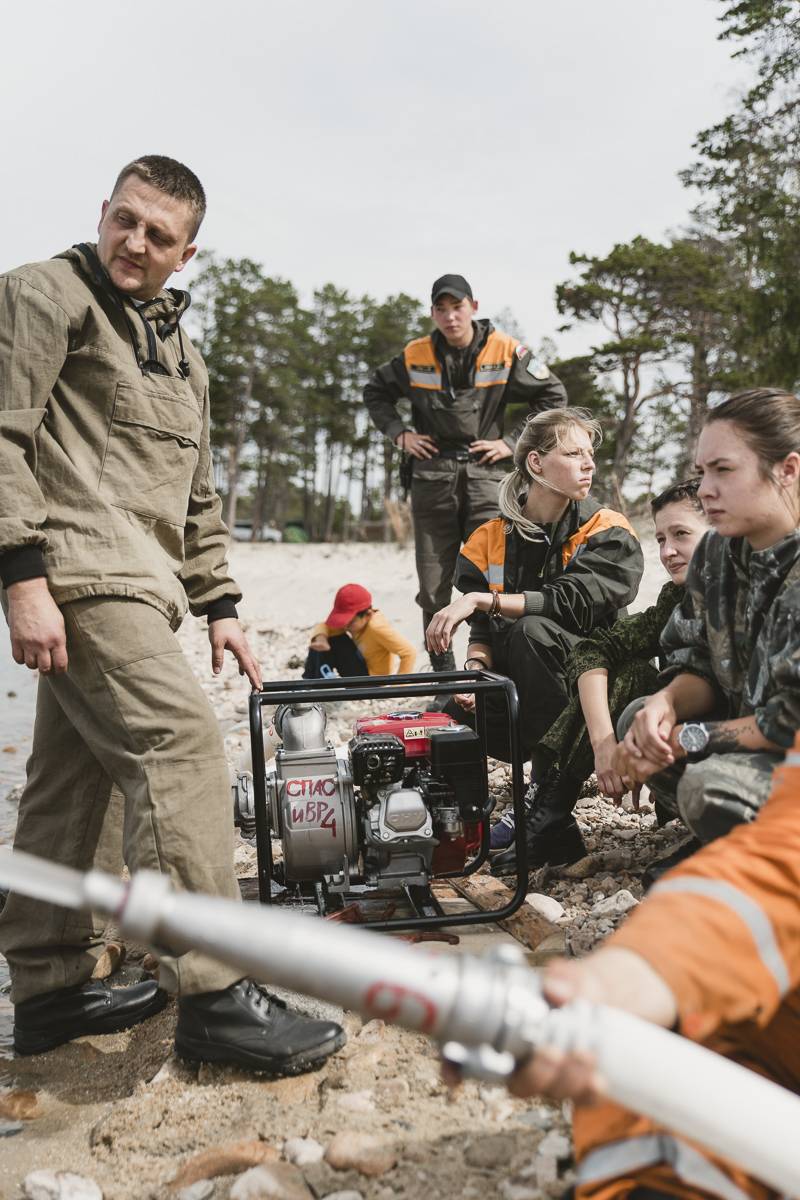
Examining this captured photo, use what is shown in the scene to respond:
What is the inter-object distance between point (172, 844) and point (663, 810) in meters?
1.86

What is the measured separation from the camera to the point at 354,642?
7309 millimetres

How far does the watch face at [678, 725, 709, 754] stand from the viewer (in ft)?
8.48

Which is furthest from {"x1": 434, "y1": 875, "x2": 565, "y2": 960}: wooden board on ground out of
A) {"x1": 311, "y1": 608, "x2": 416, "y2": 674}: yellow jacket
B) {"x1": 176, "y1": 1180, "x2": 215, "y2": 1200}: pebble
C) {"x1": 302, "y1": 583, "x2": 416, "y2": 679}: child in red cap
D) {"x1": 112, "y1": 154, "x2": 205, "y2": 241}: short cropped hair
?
{"x1": 311, "y1": 608, "x2": 416, "y2": 674}: yellow jacket

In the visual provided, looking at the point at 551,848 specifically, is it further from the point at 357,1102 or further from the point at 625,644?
the point at 357,1102

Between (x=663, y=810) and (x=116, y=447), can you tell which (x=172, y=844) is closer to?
(x=116, y=447)

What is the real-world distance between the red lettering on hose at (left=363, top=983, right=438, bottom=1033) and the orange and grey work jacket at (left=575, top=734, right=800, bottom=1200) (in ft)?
1.14

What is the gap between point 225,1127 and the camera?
2.42 m

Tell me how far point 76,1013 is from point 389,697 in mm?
1426

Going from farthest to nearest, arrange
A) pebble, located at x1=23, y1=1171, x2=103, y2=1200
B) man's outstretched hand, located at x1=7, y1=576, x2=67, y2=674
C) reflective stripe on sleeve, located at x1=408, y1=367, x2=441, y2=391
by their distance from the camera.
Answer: reflective stripe on sleeve, located at x1=408, y1=367, x2=441, y2=391, man's outstretched hand, located at x1=7, y1=576, x2=67, y2=674, pebble, located at x1=23, y1=1171, x2=103, y2=1200

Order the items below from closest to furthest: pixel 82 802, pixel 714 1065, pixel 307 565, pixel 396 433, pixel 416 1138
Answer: pixel 714 1065 < pixel 416 1138 < pixel 82 802 < pixel 396 433 < pixel 307 565

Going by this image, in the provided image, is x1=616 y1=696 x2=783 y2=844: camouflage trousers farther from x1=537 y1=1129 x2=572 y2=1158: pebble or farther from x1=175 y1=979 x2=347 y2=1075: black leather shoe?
x1=175 y1=979 x2=347 y2=1075: black leather shoe

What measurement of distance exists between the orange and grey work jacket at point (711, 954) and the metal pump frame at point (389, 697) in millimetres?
1665

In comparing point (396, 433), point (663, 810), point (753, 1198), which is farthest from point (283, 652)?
point (753, 1198)

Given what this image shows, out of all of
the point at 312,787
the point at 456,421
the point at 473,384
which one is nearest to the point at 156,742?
the point at 312,787
